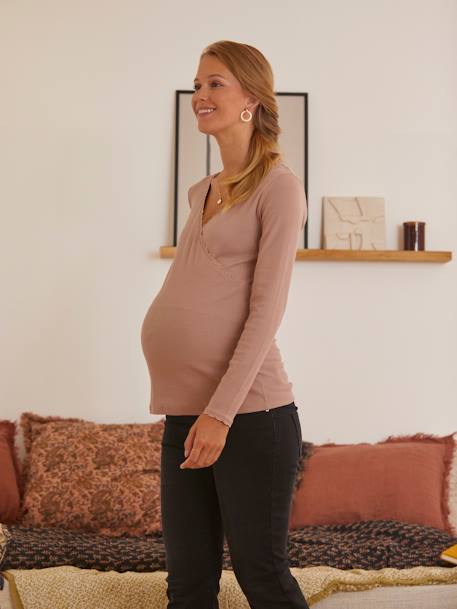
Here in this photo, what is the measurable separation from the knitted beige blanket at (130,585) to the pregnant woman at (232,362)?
433 mm

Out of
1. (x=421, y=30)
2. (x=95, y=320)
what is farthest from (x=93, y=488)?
(x=421, y=30)

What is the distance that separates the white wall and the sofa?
196mm

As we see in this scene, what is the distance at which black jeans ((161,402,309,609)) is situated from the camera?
1383 millimetres

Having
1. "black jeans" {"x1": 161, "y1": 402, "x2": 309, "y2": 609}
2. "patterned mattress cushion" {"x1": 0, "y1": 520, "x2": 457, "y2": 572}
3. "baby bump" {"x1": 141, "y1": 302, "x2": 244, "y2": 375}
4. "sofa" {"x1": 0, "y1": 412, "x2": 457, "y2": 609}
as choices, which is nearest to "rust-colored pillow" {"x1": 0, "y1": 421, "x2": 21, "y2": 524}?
"sofa" {"x1": 0, "y1": 412, "x2": 457, "y2": 609}

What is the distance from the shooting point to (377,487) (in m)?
2.54

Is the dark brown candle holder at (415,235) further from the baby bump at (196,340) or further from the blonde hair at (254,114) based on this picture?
the baby bump at (196,340)

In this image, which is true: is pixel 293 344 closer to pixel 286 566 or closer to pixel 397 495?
pixel 397 495

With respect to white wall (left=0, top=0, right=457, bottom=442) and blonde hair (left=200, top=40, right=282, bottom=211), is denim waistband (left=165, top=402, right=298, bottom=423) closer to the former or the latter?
blonde hair (left=200, top=40, right=282, bottom=211)

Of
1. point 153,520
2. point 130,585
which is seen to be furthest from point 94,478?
point 130,585

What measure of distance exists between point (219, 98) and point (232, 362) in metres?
0.51

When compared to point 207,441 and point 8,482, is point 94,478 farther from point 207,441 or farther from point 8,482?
point 207,441

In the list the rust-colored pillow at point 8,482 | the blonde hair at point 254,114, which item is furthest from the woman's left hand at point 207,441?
the rust-colored pillow at point 8,482

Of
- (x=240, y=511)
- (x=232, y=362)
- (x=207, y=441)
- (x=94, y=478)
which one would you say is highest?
(x=232, y=362)

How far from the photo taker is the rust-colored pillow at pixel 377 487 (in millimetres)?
2506
